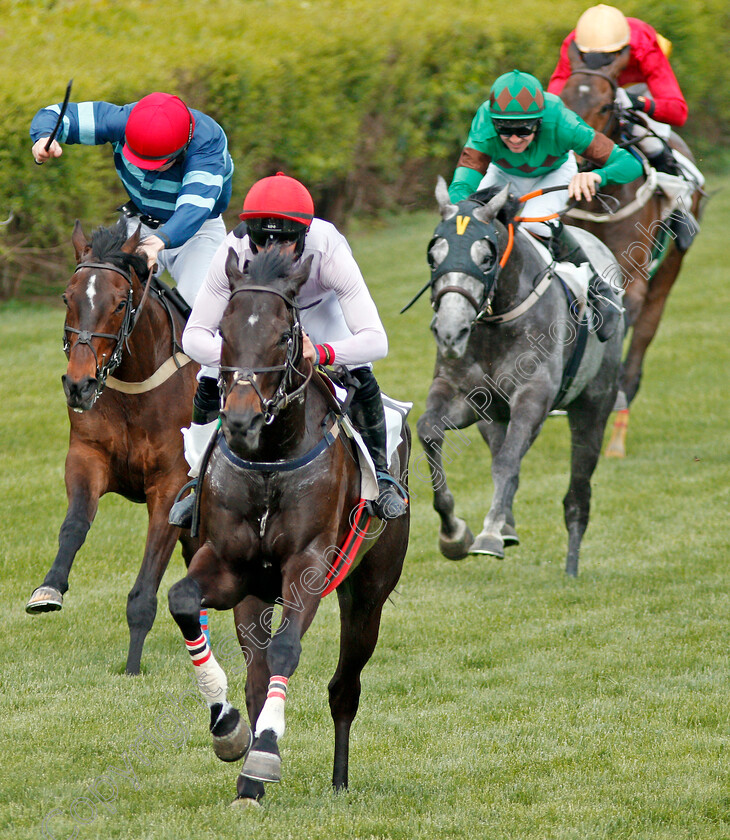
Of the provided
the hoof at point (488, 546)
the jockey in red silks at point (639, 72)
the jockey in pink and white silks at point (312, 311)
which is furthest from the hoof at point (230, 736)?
the jockey in red silks at point (639, 72)

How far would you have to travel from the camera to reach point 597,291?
26.7 ft

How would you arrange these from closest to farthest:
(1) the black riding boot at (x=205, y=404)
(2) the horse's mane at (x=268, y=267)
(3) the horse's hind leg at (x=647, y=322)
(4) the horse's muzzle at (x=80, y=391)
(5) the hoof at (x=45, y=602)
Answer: (2) the horse's mane at (x=268, y=267), (1) the black riding boot at (x=205, y=404), (5) the hoof at (x=45, y=602), (4) the horse's muzzle at (x=80, y=391), (3) the horse's hind leg at (x=647, y=322)

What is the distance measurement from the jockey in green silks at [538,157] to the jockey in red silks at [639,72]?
6.60 feet

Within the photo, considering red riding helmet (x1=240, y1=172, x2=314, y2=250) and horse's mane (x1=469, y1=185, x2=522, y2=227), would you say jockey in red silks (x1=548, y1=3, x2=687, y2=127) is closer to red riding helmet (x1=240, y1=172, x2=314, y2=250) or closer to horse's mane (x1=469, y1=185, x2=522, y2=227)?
horse's mane (x1=469, y1=185, x2=522, y2=227)

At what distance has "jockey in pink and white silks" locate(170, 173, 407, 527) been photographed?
445 cm

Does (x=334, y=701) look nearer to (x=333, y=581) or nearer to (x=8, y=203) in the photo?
(x=333, y=581)

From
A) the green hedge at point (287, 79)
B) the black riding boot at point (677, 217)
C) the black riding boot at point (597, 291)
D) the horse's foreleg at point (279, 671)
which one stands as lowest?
the green hedge at point (287, 79)

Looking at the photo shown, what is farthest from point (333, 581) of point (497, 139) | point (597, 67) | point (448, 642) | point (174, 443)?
point (597, 67)

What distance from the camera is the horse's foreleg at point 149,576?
6.20m

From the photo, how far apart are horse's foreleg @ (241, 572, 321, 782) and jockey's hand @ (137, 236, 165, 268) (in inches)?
85.8

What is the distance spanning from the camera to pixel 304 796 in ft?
15.7

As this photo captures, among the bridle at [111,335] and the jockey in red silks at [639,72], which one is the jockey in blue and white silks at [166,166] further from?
the jockey in red silks at [639,72]

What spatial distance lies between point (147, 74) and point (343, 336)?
9338mm

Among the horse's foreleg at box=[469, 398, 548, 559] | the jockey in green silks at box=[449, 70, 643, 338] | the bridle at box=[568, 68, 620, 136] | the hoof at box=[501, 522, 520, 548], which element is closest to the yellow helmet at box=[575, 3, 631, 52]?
the bridle at box=[568, 68, 620, 136]
